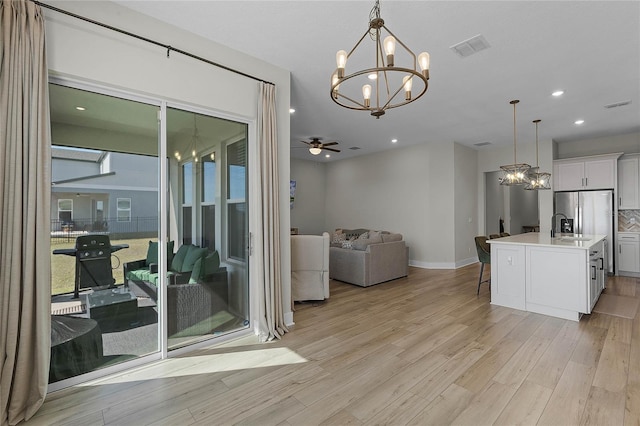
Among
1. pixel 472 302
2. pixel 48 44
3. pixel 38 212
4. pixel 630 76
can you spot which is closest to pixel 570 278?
pixel 472 302

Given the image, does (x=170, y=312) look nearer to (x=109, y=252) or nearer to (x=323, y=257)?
(x=109, y=252)

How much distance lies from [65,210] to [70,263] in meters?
0.45

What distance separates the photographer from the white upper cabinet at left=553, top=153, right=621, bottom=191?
6320 mm

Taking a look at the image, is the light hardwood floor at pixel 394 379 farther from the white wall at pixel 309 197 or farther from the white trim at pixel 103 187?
the white wall at pixel 309 197

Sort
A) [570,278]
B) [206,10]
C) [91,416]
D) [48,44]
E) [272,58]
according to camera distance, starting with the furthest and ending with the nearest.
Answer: [570,278]
[272,58]
[206,10]
[48,44]
[91,416]

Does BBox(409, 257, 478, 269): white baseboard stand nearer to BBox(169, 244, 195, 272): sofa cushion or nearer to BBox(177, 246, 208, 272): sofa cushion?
BBox(177, 246, 208, 272): sofa cushion

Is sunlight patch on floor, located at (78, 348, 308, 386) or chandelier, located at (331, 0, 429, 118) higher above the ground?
chandelier, located at (331, 0, 429, 118)

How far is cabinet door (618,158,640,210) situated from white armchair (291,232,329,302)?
6.53 metres

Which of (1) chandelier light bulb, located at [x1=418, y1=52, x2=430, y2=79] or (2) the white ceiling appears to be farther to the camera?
(2) the white ceiling

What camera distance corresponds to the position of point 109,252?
2.72 meters

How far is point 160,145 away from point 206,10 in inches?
50.6

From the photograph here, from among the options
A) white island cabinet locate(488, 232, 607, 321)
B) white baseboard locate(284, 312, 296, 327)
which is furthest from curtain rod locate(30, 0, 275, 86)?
white island cabinet locate(488, 232, 607, 321)

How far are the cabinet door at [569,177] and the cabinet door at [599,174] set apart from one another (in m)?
0.09

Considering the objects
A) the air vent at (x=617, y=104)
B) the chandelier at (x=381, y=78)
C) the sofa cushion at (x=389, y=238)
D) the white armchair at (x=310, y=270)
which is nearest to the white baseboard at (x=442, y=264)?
the sofa cushion at (x=389, y=238)
